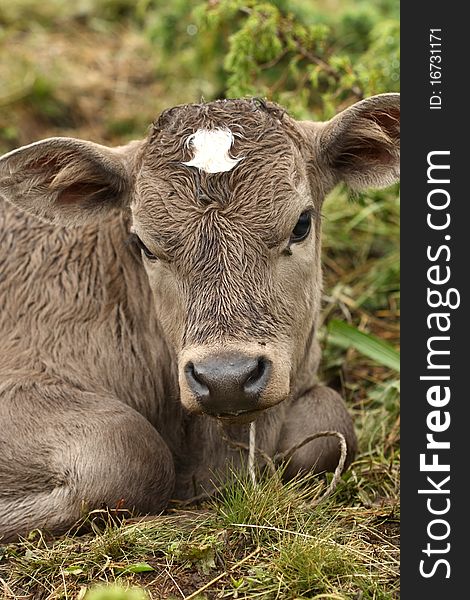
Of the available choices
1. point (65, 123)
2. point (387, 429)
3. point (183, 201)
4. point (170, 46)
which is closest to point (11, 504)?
point (183, 201)

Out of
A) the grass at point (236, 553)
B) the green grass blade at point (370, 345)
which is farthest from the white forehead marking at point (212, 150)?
the green grass blade at point (370, 345)

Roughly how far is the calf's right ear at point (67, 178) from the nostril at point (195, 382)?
1347 millimetres

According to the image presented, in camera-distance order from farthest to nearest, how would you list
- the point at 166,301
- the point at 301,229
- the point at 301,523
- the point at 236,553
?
the point at 166,301 < the point at 301,229 < the point at 301,523 < the point at 236,553

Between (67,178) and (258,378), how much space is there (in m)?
1.67

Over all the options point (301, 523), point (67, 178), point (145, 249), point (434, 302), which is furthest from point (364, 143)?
point (301, 523)

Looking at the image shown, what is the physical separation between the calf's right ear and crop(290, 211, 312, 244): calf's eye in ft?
3.25

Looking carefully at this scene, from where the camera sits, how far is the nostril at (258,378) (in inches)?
196

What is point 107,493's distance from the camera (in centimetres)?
576

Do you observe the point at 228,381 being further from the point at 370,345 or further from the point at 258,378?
the point at 370,345

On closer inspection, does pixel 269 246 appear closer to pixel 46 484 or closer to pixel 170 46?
pixel 46 484

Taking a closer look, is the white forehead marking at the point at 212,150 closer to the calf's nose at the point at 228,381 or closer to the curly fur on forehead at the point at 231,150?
the curly fur on forehead at the point at 231,150

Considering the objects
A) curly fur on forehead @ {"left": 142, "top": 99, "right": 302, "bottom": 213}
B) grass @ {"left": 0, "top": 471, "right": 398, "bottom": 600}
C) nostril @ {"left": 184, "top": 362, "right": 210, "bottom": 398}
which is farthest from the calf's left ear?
grass @ {"left": 0, "top": 471, "right": 398, "bottom": 600}

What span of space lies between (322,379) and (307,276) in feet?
7.73

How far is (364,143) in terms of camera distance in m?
6.02
